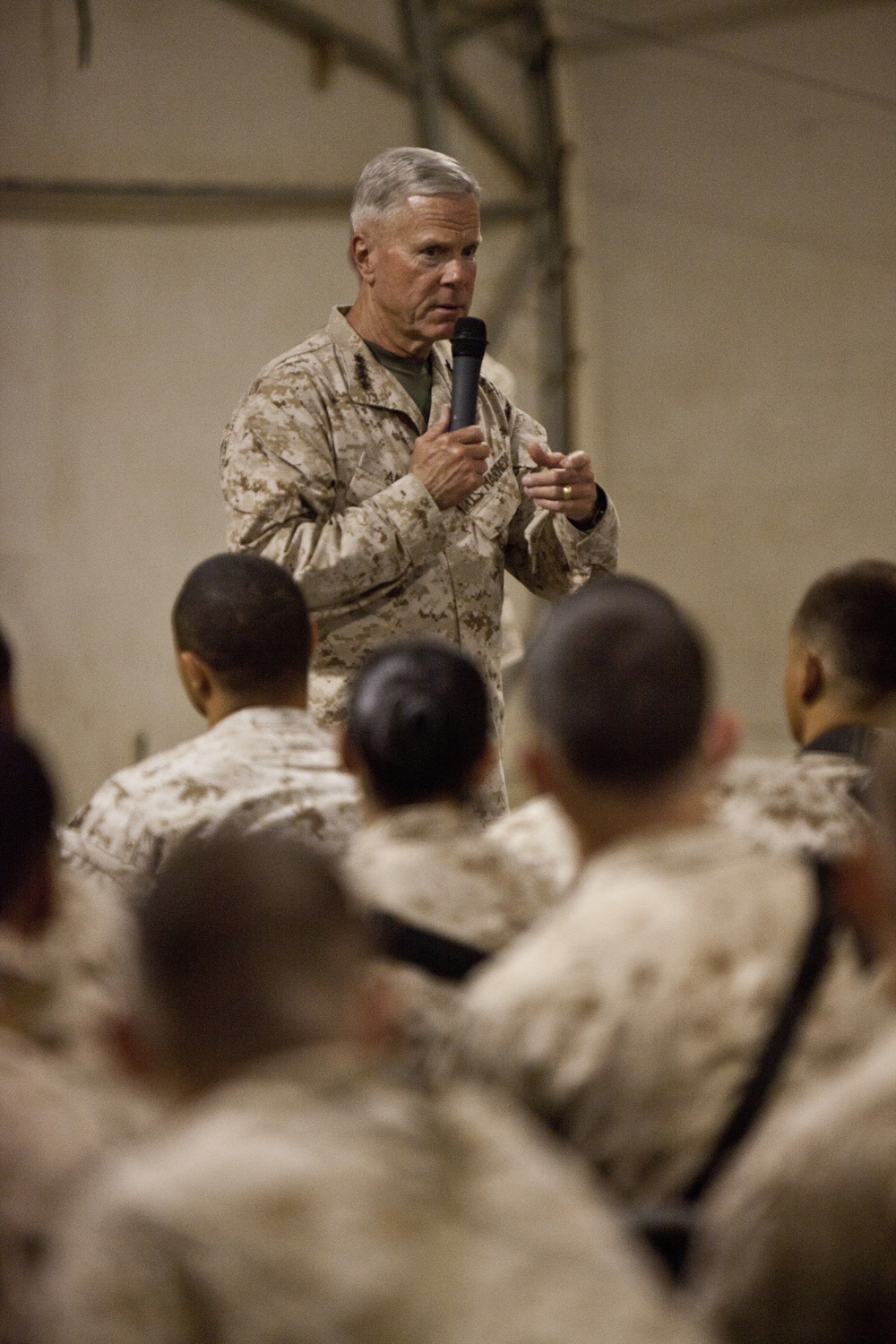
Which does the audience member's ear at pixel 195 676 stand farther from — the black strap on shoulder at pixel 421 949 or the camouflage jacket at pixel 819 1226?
the camouflage jacket at pixel 819 1226

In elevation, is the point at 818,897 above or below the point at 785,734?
above

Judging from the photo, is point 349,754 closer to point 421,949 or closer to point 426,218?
point 421,949

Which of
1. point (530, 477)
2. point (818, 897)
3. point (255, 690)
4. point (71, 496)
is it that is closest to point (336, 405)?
point (530, 477)

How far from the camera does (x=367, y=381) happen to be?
10.6ft

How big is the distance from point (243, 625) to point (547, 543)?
0.98m

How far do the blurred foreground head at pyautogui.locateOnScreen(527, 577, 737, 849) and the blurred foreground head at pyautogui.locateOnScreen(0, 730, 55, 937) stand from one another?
440 mm

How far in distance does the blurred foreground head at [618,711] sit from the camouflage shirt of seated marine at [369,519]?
57.8 inches

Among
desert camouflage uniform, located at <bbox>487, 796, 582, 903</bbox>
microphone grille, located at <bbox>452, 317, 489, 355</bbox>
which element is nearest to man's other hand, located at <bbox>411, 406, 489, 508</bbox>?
microphone grille, located at <bbox>452, 317, 489, 355</bbox>

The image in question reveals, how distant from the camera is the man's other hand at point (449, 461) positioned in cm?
302

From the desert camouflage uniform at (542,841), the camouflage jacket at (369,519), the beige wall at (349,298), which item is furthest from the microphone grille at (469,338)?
the beige wall at (349,298)

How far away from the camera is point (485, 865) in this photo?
1.69 m

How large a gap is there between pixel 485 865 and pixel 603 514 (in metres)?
1.61

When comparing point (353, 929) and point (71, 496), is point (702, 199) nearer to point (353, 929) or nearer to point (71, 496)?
point (71, 496)

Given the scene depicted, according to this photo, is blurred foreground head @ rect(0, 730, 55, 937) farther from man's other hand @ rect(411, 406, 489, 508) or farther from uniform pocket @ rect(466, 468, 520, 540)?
uniform pocket @ rect(466, 468, 520, 540)
